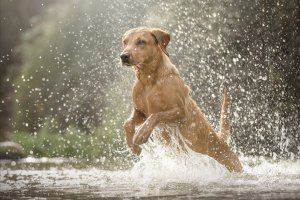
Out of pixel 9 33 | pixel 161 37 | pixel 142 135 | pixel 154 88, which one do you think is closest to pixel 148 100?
pixel 154 88

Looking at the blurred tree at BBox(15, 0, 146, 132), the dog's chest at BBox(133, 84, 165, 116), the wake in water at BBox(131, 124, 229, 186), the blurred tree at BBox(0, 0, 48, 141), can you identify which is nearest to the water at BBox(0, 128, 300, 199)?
the wake in water at BBox(131, 124, 229, 186)

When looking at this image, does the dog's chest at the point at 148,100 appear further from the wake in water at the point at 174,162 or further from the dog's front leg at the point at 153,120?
the wake in water at the point at 174,162

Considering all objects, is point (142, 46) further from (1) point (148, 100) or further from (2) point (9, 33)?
(2) point (9, 33)

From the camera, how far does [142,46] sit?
5.58 m

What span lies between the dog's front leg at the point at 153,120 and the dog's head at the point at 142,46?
0.49 m

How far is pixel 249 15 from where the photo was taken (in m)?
11.8

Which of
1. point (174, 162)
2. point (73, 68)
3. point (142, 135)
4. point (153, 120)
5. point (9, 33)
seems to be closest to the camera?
point (142, 135)

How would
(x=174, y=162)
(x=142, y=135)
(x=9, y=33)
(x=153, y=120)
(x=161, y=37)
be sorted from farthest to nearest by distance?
(x=9, y=33) < (x=174, y=162) < (x=161, y=37) < (x=153, y=120) < (x=142, y=135)

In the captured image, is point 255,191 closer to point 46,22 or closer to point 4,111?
point 46,22

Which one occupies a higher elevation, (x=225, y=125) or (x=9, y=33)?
(x=9, y=33)

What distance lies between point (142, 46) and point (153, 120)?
0.71m

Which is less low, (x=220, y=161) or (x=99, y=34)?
(x=99, y=34)

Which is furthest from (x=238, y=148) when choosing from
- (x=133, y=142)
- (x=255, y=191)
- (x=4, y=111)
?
(x=4, y=111)

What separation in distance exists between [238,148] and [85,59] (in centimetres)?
479
